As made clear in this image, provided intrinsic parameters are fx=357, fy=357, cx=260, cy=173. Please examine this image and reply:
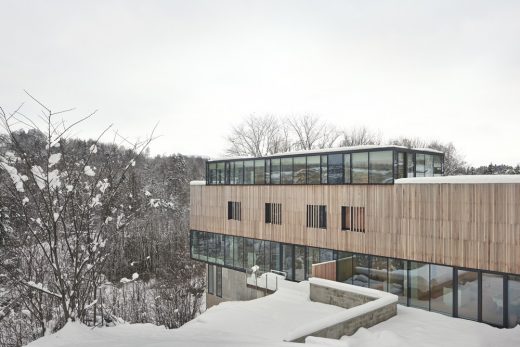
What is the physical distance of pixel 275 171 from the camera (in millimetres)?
18172

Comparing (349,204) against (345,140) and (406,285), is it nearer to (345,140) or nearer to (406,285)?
(406,285)

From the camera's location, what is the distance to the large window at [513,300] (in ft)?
36.6

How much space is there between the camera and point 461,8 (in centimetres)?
1501

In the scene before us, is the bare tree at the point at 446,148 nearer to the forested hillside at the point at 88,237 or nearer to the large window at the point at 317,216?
the forested hillside at the point at 88,237

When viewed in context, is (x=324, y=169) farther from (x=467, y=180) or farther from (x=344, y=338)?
(x=344, y=338)

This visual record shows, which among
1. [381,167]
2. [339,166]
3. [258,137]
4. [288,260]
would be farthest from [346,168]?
[258,137]

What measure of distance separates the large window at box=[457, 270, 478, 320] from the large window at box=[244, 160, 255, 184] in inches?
415

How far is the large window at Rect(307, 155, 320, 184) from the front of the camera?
16.4 m

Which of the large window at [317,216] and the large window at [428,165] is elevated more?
the large window at [428,165]

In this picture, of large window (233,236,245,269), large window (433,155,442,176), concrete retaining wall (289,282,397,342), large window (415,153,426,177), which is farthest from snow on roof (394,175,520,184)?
large window (233,236,245,269)

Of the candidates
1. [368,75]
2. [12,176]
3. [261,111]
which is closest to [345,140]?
[261,111]

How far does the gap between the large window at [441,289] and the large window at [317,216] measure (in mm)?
4864

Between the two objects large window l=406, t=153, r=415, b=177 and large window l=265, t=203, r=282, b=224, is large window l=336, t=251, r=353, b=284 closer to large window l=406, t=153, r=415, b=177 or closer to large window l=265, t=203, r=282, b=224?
large window l=265, t=203, r=282, b=224

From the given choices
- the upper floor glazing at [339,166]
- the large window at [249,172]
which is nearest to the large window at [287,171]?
the upper floor glazing at [339,166]
